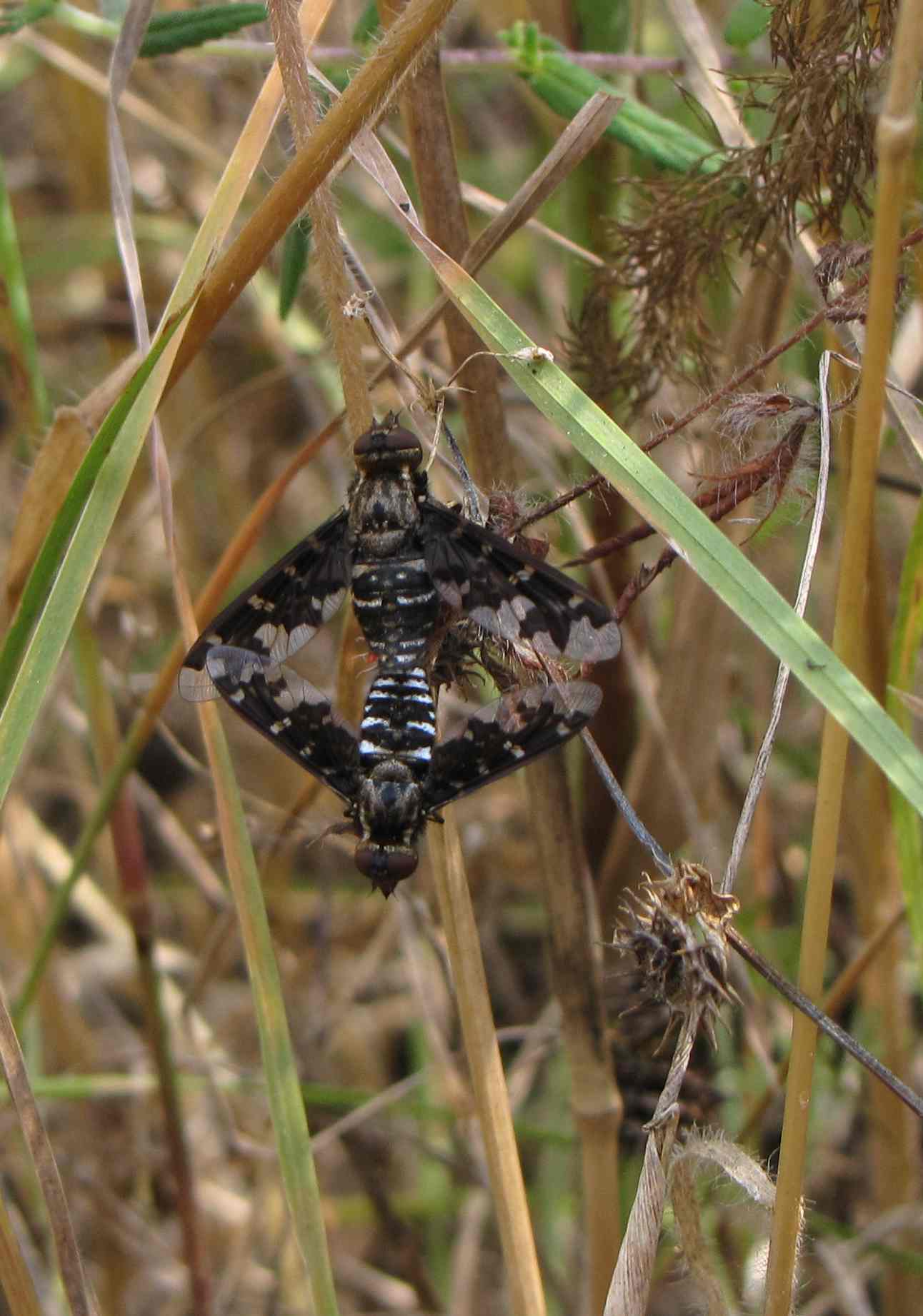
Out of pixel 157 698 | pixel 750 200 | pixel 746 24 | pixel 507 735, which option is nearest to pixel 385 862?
pixel 507 735

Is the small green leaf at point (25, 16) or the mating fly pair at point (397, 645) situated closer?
the mating fly pair at point (397, 645)

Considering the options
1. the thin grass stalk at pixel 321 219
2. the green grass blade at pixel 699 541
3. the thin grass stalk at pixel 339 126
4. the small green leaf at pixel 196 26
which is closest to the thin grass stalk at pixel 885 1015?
the green grass blade at pixel 699 541

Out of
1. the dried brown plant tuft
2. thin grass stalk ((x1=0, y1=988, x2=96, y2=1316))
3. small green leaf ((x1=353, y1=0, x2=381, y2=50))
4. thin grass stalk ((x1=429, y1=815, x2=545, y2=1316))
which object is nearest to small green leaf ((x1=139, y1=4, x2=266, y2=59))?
small green leaf ((x1=353, y1=0, x2=381, y2=50))

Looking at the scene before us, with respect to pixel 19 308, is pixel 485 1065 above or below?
below

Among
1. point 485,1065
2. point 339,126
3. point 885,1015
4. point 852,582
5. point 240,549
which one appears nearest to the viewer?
point 852,582

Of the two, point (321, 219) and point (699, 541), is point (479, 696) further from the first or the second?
point (321, 219)

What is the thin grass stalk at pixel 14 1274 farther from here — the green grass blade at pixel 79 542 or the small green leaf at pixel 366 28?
the small green leaf at pixel 366 28

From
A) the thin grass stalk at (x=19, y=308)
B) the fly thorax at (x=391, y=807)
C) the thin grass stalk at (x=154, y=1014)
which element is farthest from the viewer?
the thin grass stalk at (x=154, y=1014)
